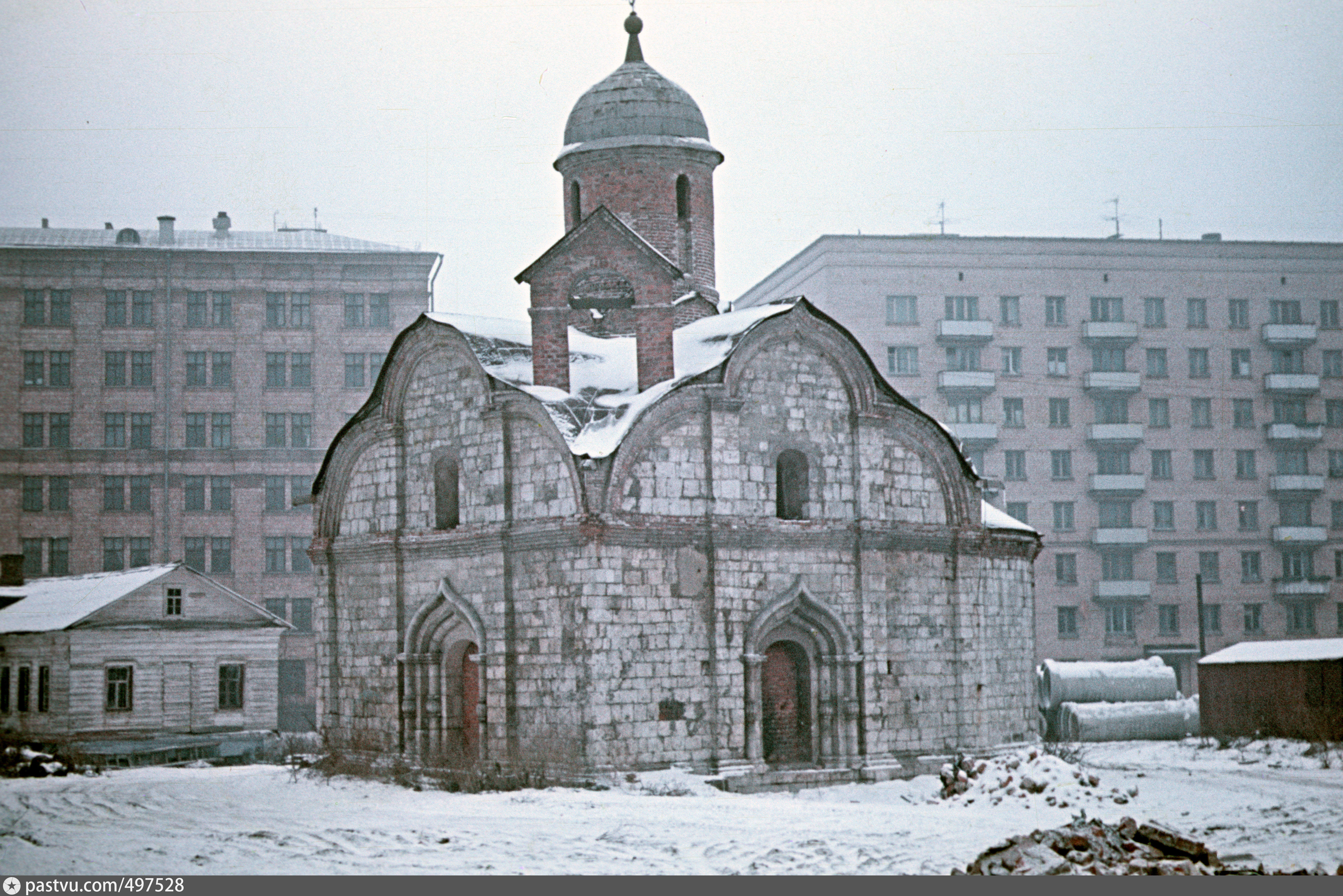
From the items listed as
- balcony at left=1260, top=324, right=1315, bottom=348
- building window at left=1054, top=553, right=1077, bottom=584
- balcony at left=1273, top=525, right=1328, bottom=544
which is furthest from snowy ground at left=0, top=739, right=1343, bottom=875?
building window at left=1054, top=553, right=1077, bottom=584

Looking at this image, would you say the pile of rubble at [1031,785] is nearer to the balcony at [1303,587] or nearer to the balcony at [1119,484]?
the balcony at [1303,587]

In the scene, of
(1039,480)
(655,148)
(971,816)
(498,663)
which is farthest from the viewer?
(1039,480)

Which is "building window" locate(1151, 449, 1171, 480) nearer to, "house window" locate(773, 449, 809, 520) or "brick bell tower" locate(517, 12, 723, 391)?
"brick bell tower" locate(517, 12, 723, 391)

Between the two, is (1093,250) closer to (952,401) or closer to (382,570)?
(952,401)

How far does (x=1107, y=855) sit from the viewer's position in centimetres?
1359

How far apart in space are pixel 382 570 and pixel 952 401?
21.3 meters

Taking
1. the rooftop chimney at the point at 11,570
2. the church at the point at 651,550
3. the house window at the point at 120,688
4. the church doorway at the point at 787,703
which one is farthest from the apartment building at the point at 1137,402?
the rooftop chimney at the point at 11,570

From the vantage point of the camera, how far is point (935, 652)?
67.9 ft

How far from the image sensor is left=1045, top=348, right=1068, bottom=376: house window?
37.5 m

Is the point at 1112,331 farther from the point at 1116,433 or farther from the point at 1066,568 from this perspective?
the point at 1066,568

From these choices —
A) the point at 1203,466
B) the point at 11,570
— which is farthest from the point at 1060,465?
the point at 11,570

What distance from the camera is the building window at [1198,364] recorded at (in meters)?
27.2

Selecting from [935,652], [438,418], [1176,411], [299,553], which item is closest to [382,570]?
[438,418]

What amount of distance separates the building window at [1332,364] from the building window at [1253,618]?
4716 mm
